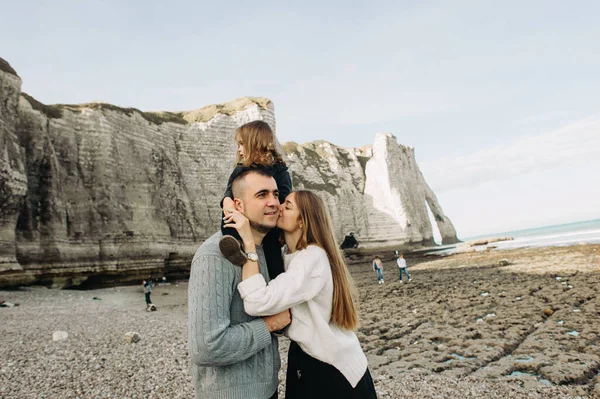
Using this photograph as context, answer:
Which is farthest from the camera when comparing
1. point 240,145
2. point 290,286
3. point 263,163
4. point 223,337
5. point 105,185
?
point 105,185

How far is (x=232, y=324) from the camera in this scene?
217 centimetres

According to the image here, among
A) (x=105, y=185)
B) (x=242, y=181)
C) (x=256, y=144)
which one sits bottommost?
(x=242, y=181)

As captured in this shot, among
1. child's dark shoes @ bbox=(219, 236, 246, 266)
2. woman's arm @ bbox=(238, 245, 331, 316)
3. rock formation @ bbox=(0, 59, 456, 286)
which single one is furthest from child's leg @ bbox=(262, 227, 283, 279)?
rock formation @ bbox=(0, 59, 456, 286)

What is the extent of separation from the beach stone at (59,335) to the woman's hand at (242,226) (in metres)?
9.24

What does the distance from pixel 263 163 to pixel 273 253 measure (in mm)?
820

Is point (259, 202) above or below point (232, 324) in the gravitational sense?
above

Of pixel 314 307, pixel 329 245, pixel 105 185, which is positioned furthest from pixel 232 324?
pixel 105 185

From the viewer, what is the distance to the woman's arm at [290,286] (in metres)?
2.09

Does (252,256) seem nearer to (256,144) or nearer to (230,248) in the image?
(230,248)

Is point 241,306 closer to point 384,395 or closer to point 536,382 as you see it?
point 384,395

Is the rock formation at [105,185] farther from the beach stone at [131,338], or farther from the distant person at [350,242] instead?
the distant person at [350,242]

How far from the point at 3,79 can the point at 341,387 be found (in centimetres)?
2276

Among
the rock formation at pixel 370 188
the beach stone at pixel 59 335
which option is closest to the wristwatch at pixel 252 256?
the beach stone at pixel 59 335

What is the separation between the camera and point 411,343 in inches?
321
